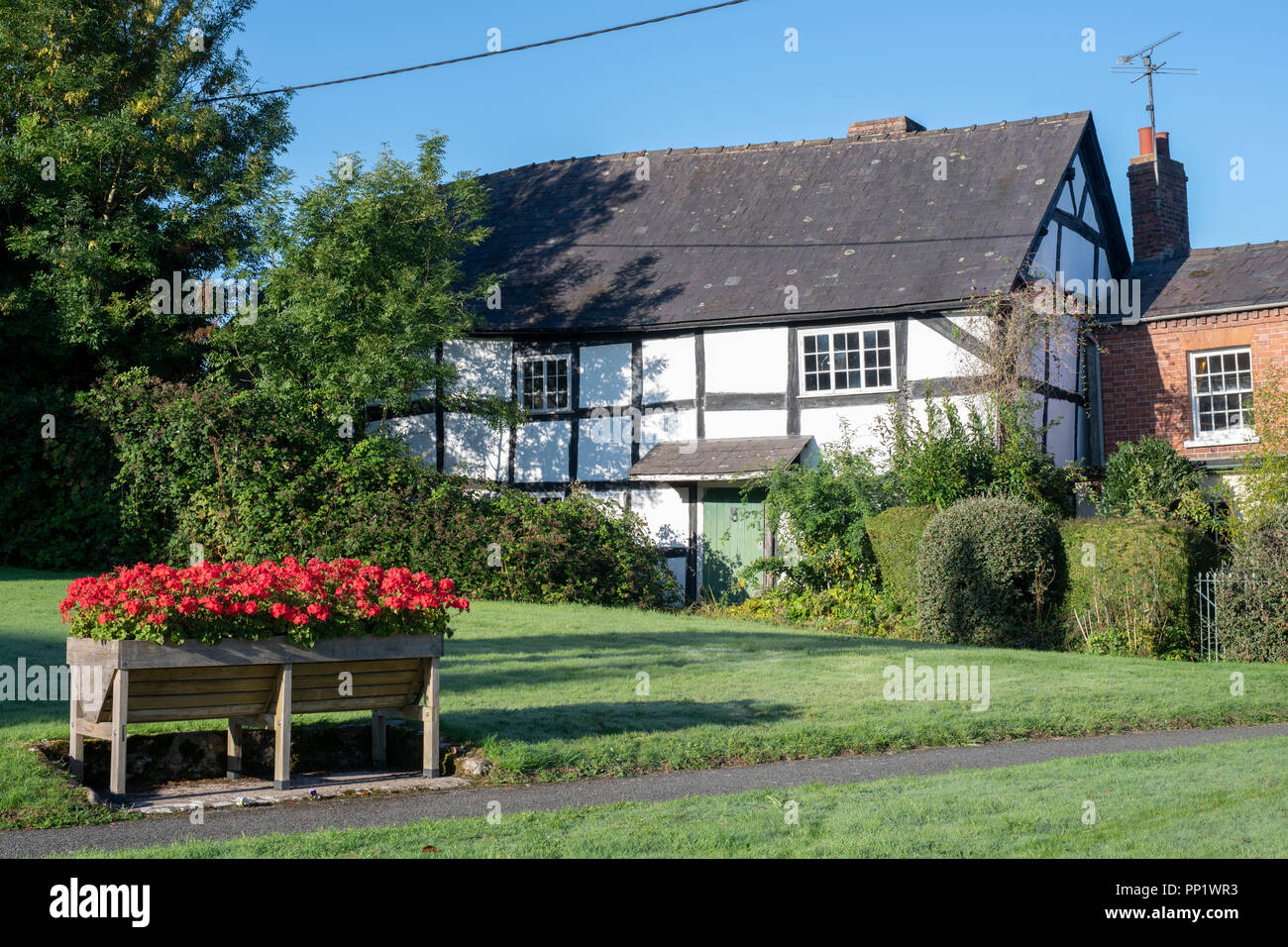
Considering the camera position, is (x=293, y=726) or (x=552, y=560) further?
(x=552, y=560)

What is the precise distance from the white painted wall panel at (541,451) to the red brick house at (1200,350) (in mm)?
10177

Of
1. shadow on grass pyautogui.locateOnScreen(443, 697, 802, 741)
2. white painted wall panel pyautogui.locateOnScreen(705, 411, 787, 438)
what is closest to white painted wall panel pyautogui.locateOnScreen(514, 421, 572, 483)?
white painted wall panel pyautogui.locateOnScreen(705, 411, 787, 438)

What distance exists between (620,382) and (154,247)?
8.21 meters

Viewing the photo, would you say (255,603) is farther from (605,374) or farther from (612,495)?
(605,374)

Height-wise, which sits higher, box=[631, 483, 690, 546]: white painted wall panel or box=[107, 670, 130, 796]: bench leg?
box=[631, 483, 690, 546]: white painted wall panel

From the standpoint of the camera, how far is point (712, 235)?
24.1 meters

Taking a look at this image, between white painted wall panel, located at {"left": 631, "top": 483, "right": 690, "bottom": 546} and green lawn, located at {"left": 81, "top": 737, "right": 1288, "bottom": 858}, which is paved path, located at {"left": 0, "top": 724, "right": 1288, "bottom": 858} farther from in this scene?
white painted wall panel, located at {"left": 631, "top": 483, "right": 690, "bottom": 546}

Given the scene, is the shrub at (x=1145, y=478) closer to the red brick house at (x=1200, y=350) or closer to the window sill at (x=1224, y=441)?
the window sill at (x=1224, y=441)

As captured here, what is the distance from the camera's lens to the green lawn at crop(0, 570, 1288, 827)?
914 centimetres

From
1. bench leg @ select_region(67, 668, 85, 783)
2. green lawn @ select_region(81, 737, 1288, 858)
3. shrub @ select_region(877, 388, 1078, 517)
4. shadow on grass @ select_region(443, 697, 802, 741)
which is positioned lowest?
green lawn @ select_region(81, 737, 1288, 858)

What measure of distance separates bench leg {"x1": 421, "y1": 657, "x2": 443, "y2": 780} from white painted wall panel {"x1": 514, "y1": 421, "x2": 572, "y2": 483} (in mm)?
14142
